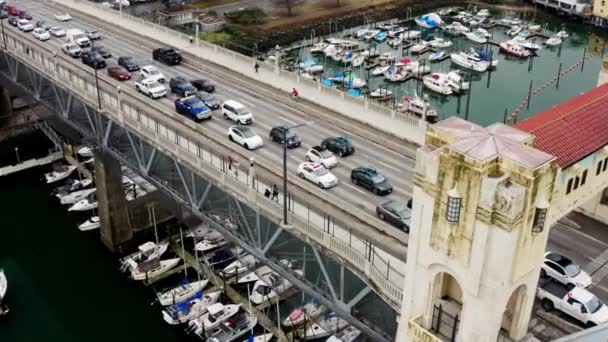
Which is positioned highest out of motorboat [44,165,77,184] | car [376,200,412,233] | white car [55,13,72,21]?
car [376,200,412,233]

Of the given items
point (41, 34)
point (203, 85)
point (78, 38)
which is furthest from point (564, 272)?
point (41, 34)

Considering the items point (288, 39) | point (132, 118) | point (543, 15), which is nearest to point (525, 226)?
point (132, 118)

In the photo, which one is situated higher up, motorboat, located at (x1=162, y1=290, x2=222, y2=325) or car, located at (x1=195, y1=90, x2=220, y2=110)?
car, located at (x1=195, y1=90, x2=220, y2=110)

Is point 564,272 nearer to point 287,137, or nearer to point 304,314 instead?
point 287,137

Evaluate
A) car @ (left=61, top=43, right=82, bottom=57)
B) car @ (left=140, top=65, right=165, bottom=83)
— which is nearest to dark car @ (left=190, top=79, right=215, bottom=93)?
car @ (left=140, top=65, right=165, bottom=83)

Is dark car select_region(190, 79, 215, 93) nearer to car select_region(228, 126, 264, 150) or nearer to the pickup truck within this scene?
car select_region(228, 126, 264, 150)

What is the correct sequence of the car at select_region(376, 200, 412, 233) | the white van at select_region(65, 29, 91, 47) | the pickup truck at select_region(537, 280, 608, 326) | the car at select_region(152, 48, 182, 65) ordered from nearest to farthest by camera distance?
the pickup truck at select_region(537, 280, 608, 326), the car at select_region(376, 200, 412, 233), the car at select_region(152, 48, 182, 65), the white van at select_region(65, 29, 91, 47)

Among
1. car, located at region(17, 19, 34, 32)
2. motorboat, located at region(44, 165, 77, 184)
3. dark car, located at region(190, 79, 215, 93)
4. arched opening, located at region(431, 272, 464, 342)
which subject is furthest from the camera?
car, located at region(17, 19, 34, 32)
